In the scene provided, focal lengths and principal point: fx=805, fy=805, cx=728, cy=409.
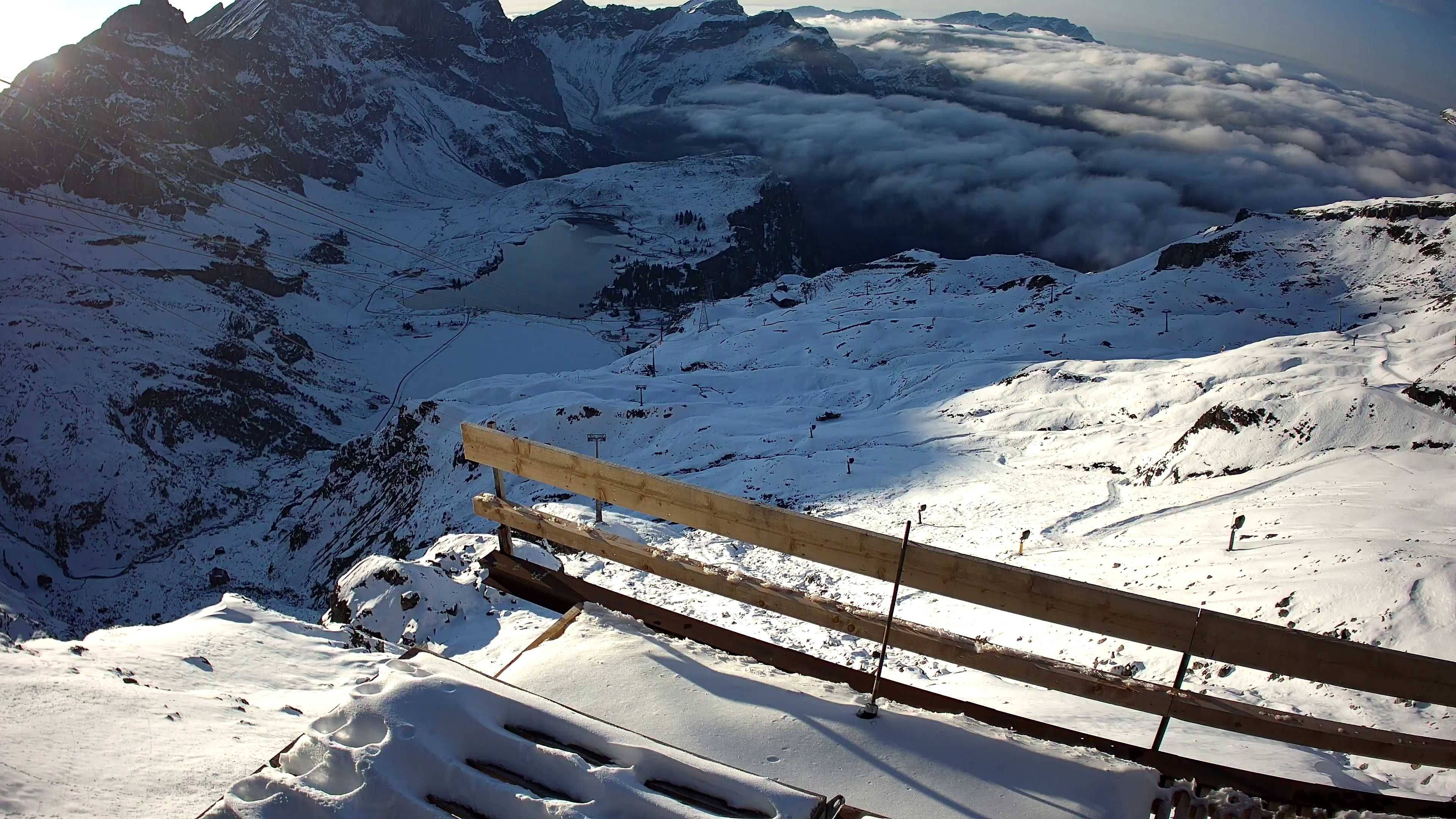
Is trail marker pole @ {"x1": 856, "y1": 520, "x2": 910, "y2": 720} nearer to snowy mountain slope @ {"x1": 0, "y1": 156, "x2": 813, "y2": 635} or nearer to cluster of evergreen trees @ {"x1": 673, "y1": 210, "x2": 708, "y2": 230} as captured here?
snowy mountain slope @ {"x1": 0, "y1": 156, "x2": 813, "y2": 635}

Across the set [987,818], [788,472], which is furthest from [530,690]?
[788,472]

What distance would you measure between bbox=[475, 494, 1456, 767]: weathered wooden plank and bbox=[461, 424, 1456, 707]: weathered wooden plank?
312 mm

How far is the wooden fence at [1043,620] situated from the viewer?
4.75 m

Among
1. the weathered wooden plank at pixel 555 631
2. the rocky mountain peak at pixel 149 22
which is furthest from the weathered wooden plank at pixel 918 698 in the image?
the rocky mountain peak at pixel 149 22

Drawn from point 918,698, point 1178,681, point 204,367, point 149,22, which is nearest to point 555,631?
point 918,698

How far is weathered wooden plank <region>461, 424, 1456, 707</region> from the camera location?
471 centimetres

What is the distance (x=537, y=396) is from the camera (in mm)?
50688

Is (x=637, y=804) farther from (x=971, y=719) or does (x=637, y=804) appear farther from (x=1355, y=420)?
(x=1355, y=420)

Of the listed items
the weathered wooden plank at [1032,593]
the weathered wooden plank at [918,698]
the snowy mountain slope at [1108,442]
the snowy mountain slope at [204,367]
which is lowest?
the snowy mountain slope at [204,367]

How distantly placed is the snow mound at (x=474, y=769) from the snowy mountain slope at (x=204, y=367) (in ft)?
70.5

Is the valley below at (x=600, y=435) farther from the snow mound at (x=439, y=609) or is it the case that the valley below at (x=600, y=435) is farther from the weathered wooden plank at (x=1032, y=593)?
the weathered wooden plank at (x=1032, y=593)

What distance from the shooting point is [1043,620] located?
522cm

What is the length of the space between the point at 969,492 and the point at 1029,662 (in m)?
21.6

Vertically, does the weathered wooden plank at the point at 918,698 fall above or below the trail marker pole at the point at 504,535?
below
